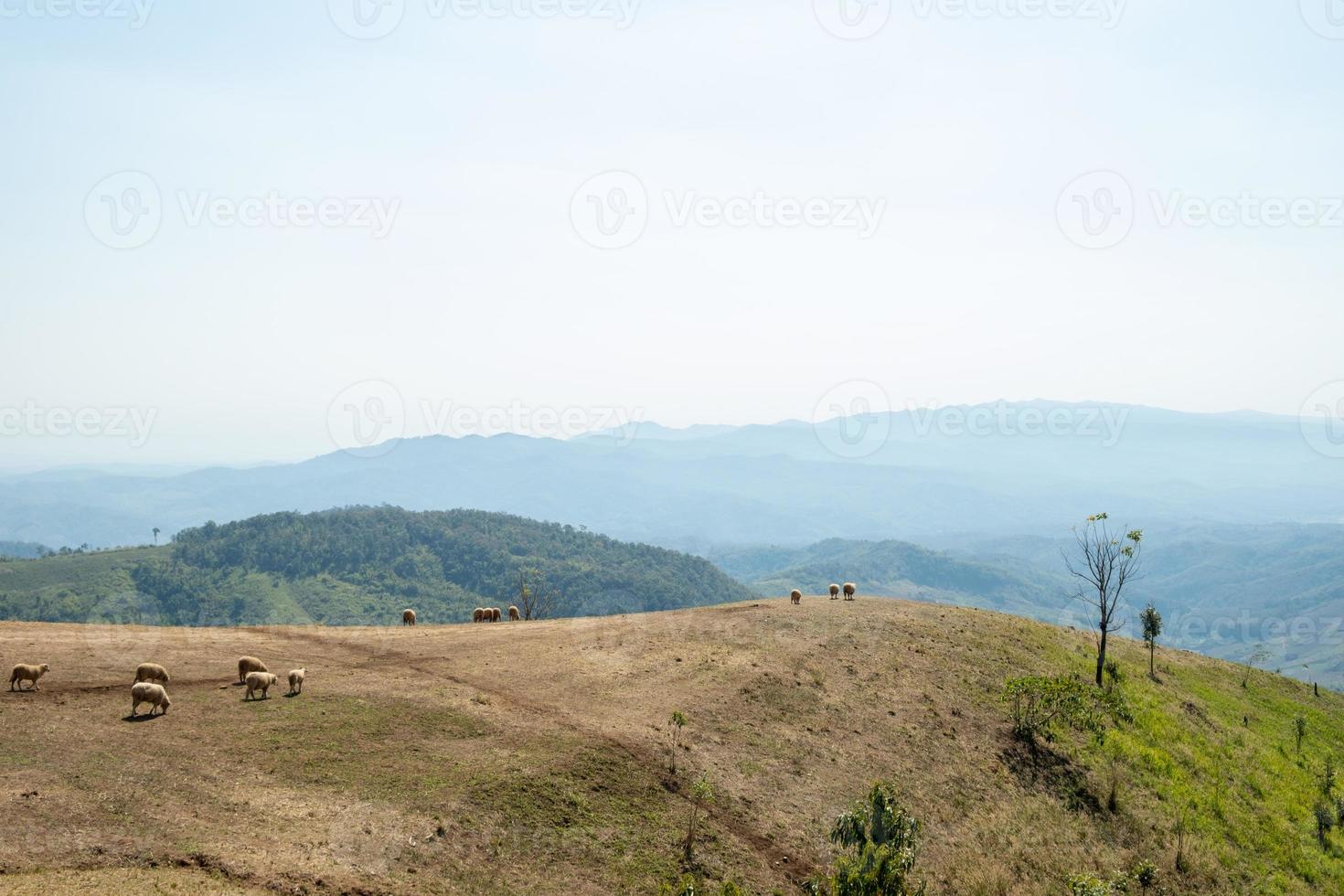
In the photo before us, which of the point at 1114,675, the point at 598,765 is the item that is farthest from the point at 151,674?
the point at 1114,675

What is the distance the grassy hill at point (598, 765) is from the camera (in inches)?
757

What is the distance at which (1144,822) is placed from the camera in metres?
32.8

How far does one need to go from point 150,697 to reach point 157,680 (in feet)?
8.65

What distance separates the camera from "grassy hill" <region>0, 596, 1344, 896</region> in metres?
19.2

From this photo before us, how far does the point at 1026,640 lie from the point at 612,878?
3793 cm

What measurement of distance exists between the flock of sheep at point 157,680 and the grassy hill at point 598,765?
62 cm

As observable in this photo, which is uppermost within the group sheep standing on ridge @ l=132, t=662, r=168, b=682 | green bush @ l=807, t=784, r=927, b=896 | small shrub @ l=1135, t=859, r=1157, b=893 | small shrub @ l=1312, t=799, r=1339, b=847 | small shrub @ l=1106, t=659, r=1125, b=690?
sheep standing on ridge @ l=132, t=662, r=168, b=682

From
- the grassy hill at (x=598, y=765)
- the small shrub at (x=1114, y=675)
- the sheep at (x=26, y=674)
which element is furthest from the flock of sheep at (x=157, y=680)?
the small shrub at (x=1114, y=675)

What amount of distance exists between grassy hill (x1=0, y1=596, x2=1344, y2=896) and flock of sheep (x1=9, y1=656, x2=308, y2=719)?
0.62m

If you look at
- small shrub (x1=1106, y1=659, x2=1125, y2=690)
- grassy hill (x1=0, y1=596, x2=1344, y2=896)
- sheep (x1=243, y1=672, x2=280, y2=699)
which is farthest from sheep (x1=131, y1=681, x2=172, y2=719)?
small shrub (x1=1106, y1=659, x2=1125, y2=690)

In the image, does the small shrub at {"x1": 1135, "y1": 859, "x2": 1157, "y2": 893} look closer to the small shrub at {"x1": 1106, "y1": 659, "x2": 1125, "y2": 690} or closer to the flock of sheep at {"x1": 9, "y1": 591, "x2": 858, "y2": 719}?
the small shrub at {"x1": 1106, "y1": 659, "x2": 1125, "y2": 690}

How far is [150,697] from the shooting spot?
2412cm

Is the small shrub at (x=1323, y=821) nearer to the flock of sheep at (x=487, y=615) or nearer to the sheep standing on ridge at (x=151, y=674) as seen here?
the flock of sheep at (x=487, y=615)

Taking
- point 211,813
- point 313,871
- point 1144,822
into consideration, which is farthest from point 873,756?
point 211,813
